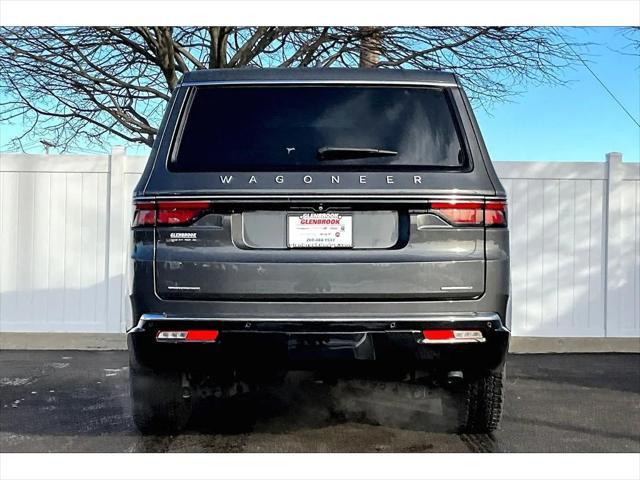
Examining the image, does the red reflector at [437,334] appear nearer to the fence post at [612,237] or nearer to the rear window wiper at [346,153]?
the rear window wiper at [346,153]

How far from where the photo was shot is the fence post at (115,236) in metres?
7.72

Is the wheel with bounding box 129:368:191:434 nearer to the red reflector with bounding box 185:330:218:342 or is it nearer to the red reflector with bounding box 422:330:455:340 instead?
the red reflector with bounding box 185:330:218:342

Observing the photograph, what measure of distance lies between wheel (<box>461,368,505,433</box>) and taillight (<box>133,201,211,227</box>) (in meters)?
1.71

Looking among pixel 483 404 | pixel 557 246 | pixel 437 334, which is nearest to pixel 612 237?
pixel 557 246

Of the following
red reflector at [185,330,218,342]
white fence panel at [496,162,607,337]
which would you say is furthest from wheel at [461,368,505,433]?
white fence panel at [496,162,607,337]

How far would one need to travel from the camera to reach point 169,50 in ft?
29.2

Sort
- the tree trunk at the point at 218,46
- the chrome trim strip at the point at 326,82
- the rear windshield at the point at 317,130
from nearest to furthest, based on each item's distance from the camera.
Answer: the rear windshield at the point at 317,130
the chrome trim strip at the point at 326,82
the tree trunk at the point at 218,46

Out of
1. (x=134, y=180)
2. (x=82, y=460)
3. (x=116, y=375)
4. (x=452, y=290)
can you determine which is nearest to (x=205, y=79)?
(x=452, y=290)

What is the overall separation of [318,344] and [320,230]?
1.81ft

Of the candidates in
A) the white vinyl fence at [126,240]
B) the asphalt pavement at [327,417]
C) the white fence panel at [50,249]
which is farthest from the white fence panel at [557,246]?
the white fence panel at [50,249]

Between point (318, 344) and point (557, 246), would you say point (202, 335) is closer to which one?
point (318, 344)

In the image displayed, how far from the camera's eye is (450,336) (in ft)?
10.1

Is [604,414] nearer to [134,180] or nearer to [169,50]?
[134,180]

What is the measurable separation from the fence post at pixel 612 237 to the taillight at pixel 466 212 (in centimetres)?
533
